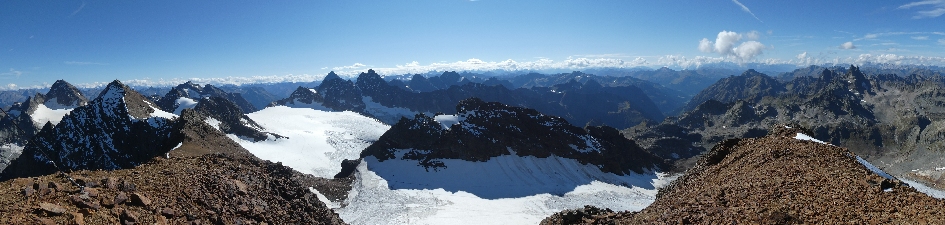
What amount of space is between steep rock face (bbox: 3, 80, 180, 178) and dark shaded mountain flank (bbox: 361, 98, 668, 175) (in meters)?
38.3

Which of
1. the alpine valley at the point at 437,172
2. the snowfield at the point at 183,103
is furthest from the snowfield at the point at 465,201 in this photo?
the snowfield at the point at 183,103

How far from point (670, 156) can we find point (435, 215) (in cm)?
13221

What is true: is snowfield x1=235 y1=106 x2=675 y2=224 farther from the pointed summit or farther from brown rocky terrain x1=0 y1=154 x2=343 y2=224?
brown rocky terrain x1=0 y1=154 x2=343 y2=224

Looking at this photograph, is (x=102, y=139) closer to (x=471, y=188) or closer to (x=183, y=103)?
(x=471, y=188)

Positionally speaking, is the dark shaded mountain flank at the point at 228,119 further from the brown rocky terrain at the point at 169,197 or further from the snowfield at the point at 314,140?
the brown rocky terrain at the point at 169,197

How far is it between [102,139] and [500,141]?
70962 millimetres

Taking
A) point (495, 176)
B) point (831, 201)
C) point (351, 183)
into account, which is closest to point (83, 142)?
point (351, 183)

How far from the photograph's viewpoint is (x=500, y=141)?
316 ft

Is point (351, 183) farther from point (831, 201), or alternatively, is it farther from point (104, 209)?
point (831, 201)

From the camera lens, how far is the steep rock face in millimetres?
67125

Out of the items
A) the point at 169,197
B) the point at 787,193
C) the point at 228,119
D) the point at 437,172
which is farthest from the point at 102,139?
the point at 787,193

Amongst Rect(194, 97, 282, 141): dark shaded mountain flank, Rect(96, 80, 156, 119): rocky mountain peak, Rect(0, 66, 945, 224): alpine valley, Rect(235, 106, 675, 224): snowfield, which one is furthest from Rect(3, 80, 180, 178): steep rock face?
Rect(194, 97, 282, 141): dark shaded mountain flank

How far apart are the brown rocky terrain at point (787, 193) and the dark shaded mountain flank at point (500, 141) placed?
2598 inches

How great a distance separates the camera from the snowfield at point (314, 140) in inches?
4035
